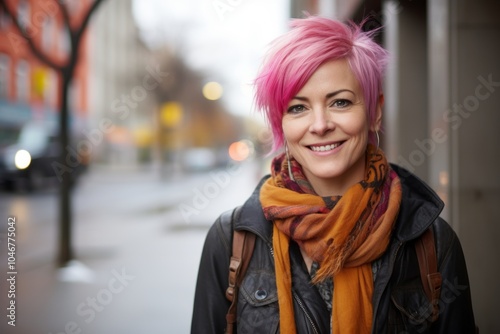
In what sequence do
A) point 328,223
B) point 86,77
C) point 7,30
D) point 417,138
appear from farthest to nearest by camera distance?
point 86,77 → point 7,30 → point 417,138 → point 328,223

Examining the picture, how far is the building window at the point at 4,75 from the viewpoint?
1193 inches

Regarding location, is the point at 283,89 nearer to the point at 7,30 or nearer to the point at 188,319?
the point at 188,319

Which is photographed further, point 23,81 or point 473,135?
point 23,81

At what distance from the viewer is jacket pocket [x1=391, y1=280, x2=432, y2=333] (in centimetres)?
195

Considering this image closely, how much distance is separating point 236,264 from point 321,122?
612 mm

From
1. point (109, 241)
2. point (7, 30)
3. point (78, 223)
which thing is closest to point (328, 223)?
point (109, 241)

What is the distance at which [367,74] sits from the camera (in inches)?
76.5

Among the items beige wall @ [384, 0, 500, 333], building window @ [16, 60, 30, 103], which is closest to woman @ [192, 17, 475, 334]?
Answer: beige wall @ [384, 0, 500, 333]

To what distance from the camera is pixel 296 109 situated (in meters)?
1.99

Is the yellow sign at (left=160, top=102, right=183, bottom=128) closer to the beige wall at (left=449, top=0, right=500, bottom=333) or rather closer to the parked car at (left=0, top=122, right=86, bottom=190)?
the parked car at (left=0, top=122, right=86, bottom=190)

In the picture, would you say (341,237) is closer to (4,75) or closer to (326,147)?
(326,147)

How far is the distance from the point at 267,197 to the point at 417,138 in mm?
5243

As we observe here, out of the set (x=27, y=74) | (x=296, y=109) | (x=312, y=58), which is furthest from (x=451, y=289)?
(x=27, y=74)

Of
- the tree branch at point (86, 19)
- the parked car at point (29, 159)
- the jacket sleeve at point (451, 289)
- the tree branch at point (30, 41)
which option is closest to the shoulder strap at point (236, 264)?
the jacket sleeve at point (451, 289)
